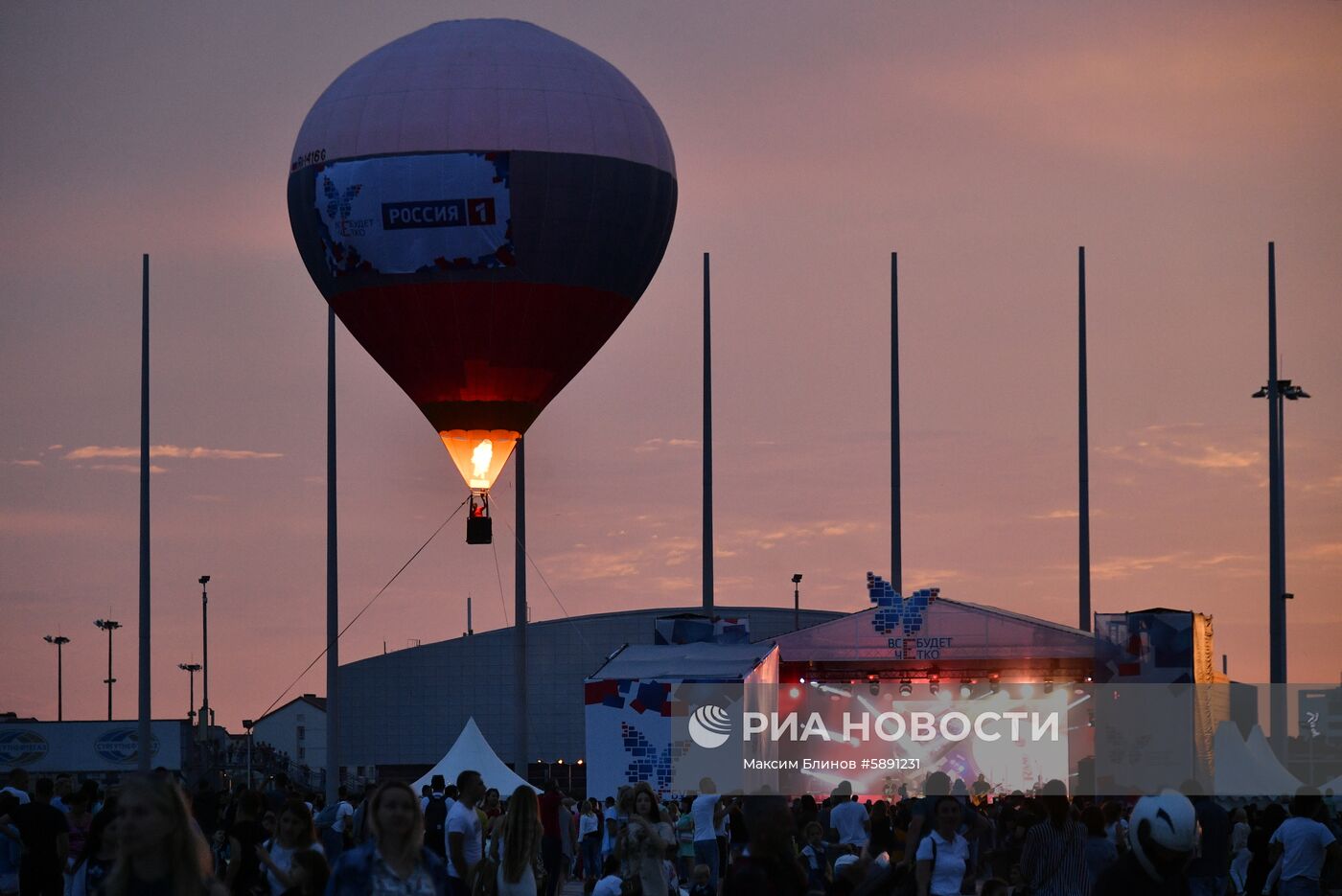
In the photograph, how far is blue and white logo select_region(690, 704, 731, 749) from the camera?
3331cm

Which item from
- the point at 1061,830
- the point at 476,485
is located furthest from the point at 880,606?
the point at 1061,830

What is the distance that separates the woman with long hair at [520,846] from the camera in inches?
542

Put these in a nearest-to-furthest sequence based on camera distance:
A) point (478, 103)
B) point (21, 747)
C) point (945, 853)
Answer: point (945, 853), point (478, 103), point (21, 747)

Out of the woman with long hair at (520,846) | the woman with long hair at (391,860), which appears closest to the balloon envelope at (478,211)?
the woman with long hair at (520,846)

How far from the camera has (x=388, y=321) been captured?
129 feet

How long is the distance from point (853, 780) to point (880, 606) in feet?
11.9

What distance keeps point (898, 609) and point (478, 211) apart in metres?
12.2

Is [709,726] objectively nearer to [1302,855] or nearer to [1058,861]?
[1302,855]

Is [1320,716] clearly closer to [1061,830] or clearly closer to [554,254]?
[554,254]

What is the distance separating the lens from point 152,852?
27.5ft

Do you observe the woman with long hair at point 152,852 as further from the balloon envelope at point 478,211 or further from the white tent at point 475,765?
the balloon envelope at point 478,211

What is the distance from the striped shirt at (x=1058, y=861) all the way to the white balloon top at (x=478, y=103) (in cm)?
2370

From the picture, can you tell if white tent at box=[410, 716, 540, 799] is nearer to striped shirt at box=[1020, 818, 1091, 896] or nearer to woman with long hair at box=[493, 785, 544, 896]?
striped shirt at box=[1020, 818, 1091, 896]

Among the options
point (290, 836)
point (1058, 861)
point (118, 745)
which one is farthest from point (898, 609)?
point (290, 836)
